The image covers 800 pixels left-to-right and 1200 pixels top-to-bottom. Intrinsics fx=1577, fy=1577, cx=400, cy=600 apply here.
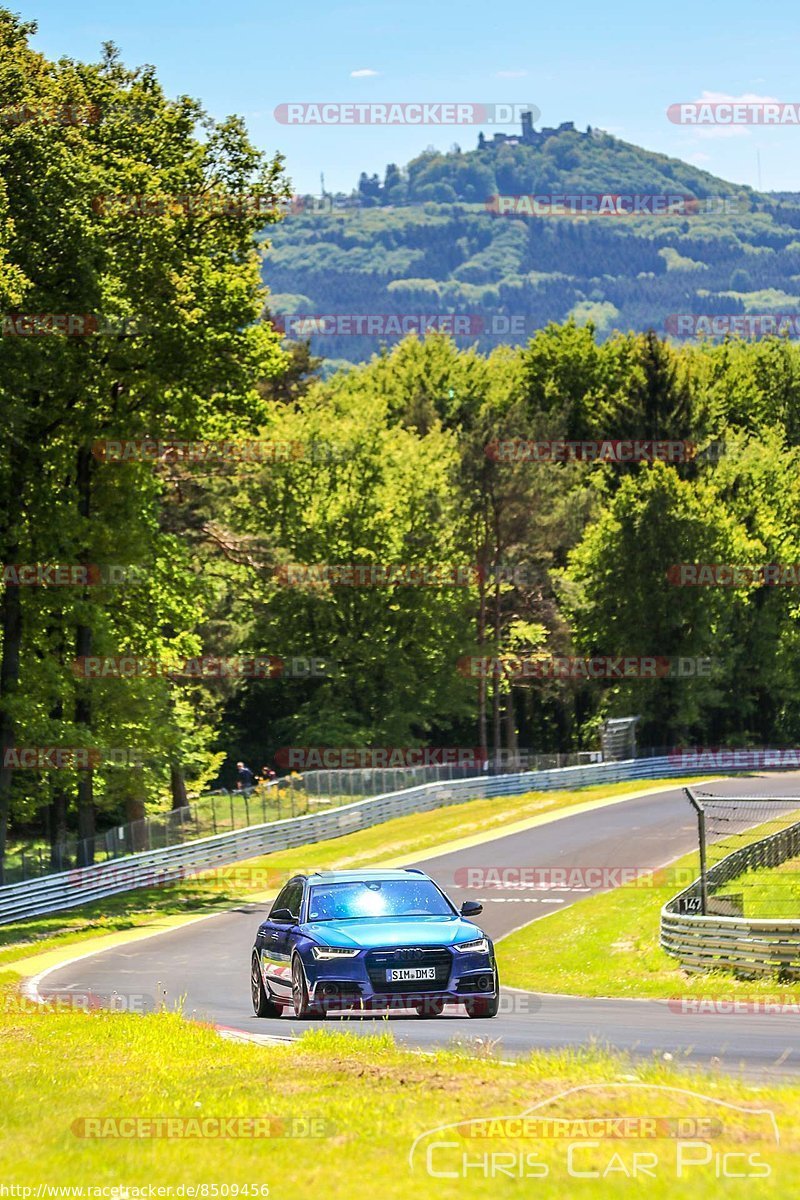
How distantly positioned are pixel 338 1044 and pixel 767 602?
7224 centimetres

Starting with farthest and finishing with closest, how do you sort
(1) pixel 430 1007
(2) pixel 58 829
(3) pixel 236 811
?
(3) pixel 236 811 → (2) pixel 58 829 → (1) pixel 430 1007

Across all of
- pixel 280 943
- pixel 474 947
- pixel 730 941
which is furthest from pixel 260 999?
pixel 730 941

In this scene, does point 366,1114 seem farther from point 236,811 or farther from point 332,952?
point 236,811

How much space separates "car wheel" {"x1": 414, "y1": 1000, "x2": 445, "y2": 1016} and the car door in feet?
5.25

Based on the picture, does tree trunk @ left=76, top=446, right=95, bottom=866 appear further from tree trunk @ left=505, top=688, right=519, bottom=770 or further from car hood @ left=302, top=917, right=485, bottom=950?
tree trunk @ left=505, top=688, right=519, bottom=770

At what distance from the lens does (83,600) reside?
4031cm

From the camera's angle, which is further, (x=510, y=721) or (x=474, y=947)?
(x=510, y=721)

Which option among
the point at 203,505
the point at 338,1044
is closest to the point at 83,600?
the point at 203,505

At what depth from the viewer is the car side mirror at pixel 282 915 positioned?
17.4 m

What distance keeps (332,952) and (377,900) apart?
1231mm

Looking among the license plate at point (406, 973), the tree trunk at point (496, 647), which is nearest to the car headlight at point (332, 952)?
the license plate at point (406, 973)

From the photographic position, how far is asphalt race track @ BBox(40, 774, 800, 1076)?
15602 mm

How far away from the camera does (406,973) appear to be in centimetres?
1620

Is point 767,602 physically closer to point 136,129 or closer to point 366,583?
point 366,583
